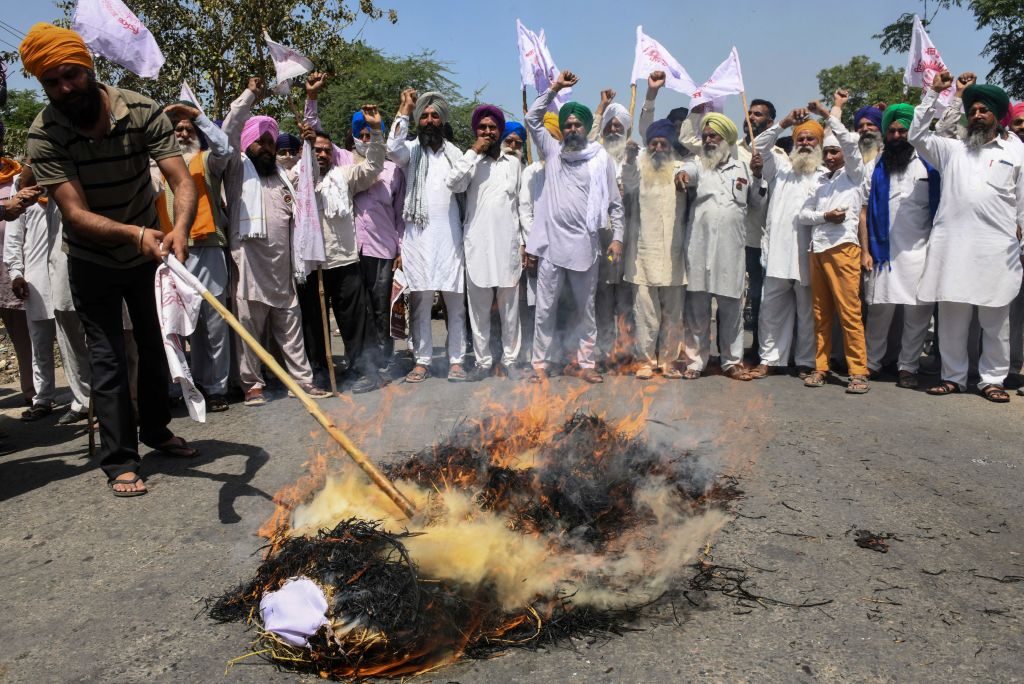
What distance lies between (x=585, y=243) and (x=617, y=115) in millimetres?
1386

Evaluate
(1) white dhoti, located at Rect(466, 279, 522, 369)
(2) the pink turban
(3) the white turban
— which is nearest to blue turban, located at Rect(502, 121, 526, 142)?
(3) the white turban

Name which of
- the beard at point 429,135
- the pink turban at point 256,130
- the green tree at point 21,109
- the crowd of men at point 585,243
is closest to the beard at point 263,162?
the crowd of men at point 585,243

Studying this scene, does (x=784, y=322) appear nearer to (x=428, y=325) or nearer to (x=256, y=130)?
(x=428, y=325)

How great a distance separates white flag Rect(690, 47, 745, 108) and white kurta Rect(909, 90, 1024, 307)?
1.75 m

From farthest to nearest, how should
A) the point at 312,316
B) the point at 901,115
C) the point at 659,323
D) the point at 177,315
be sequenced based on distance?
the point at 659,323 → the point at 312,316 → the point at 901,115 → the point at 177,315

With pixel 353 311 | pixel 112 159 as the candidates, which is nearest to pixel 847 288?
pixel 353 311

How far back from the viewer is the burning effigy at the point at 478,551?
2.90m

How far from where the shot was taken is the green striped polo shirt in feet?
14.6

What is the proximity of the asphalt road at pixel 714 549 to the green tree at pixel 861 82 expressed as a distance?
21.2 metres

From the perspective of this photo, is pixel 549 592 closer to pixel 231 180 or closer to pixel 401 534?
pixel 401 534

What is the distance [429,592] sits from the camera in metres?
2.96

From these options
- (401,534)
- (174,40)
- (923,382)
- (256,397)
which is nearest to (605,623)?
(401,534)

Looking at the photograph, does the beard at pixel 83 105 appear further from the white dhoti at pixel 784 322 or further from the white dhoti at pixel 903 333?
the white dhoti at pixel 903 333

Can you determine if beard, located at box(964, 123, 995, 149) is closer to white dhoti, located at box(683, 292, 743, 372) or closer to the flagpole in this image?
white dhoti, located at box(683, 292, 743, 372)
